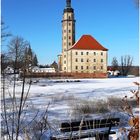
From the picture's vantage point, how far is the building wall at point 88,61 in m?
87.3

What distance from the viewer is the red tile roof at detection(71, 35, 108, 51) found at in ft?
292

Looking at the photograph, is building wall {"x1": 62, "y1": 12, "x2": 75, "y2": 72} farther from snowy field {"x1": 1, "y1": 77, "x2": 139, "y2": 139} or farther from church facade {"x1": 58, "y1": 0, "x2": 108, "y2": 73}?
snowy field {"x1": 1, "y1": 77, "x2": 139, "y2": 139}

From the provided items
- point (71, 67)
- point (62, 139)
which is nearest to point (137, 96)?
point (62, 139)

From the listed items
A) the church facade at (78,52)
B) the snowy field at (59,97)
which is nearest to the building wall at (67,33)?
the church facade at (78,52)

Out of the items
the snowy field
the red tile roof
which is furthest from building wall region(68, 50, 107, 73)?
the snowy field

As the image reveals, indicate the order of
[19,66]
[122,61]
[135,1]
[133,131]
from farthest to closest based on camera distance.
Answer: [122,61] → [135,1] → [19,66] → [133,131]

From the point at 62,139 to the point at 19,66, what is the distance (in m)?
2.94

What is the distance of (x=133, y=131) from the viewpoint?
→ 2.52 meters

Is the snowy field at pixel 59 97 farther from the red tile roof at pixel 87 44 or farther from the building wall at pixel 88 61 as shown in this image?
the red tile roof at pixel 87 44

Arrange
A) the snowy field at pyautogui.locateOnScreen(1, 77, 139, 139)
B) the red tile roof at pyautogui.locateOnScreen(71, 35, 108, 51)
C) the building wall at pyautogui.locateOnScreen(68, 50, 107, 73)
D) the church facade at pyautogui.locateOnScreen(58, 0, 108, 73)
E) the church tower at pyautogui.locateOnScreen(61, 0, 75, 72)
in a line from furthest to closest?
the red tile roof at pyautogui.locateOnScreen(71, 35, 108, 51) < the church tower at pyautogui.locateOnScreen(61, 0, 75, 72) < the church facade at pyautogui.locateOnScreen(58, 0, 108, 73) < the building wall at pyautogui.locateOnScreen(68, 50, 107, 73) < the snowy field at pyautogui.locateOnScreen(1, 77, 139, 139)

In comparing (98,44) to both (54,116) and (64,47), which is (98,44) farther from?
(54,116)

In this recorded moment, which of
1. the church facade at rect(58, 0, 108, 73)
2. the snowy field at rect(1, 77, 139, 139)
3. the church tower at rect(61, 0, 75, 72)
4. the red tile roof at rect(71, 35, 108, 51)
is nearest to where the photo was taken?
the snowy field at rect(1, 77, 139, 139)

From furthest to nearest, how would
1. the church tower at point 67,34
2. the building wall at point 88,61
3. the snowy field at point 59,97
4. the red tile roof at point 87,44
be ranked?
1. the red tile roof at point 87,44
2. the church tower at point 67,34
3. the building wall at point 88,61
4. the snowy field at point 59,97

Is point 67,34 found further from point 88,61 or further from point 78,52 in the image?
point 88,61
